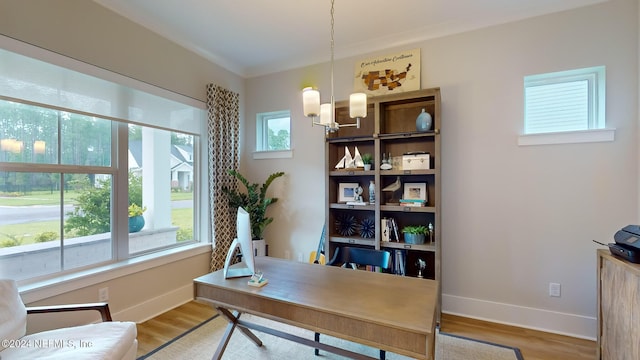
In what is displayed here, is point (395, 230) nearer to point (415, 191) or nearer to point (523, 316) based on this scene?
point (415, 191)

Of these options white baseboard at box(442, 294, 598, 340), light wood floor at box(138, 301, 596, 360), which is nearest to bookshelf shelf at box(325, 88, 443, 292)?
white baseboard at box(442, 294, 598, 340)

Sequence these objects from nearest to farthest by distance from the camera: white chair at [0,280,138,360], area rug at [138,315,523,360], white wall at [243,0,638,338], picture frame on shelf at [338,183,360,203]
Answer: white chair at [0,280,138,360] < area rug at [138,315,523,360] < white wall at [243,0,638,338] < picture frame on shelf at [338,183,360,203]

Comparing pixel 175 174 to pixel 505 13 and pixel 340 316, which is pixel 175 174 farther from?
pixel 505 13

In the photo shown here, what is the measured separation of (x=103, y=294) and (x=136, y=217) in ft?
2.46

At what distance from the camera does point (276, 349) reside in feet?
7.25

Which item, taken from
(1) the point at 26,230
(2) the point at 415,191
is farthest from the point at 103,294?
(2) the point at 415,191

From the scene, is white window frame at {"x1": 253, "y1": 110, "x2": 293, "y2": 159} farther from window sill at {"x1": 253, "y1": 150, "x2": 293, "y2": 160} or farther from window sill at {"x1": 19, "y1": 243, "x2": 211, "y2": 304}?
window sill at {"x1": 19, "y1": 243, "x2": 211, "y2": 304}

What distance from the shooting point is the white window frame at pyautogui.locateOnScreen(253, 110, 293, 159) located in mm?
3725

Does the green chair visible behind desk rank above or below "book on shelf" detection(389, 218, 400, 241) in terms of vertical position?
below

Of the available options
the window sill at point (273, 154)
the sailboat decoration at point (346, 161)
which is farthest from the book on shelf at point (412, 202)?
the window sill at point (273, 154)

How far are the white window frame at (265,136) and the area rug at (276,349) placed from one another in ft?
6.97

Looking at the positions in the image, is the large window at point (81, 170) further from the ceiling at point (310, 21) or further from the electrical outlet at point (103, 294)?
the ceiling at point (310, 21)

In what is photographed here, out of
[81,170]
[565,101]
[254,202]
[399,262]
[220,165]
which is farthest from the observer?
[254,202]

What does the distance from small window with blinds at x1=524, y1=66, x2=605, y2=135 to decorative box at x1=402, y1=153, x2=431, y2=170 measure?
35.7 inches
